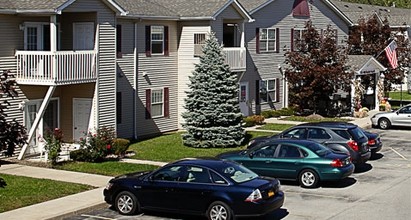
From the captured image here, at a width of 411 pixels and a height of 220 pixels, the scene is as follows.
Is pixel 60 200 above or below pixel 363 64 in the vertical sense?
below

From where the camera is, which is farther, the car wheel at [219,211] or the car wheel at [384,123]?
the car wheel at [384,123]

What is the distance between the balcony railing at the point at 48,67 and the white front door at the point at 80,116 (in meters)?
1.93

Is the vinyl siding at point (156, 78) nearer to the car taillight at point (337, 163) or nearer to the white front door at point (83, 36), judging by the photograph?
the white front door at point (83, 36)

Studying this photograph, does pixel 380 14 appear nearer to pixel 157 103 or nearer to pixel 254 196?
pixel 157 103

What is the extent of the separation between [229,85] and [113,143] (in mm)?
6940

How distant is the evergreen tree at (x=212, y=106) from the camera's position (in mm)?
31156

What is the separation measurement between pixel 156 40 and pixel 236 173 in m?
19.3

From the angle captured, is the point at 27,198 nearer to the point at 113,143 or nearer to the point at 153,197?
the point at 153,197

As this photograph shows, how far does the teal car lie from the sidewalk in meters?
4.63

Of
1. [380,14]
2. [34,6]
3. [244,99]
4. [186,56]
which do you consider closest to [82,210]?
[34,6]

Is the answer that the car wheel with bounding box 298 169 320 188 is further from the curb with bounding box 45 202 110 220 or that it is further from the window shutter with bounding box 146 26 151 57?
the window shutter with bounding box 146 26 151 57

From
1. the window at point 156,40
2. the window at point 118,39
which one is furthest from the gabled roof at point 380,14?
the window at point 118,39

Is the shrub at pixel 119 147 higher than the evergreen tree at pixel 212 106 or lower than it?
lower

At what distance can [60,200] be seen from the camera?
1947cm
